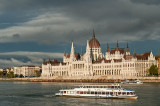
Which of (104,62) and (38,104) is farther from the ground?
(104,62)

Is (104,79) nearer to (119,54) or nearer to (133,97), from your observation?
(119,54)

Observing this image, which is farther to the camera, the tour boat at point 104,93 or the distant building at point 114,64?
the distant building at point 114,64

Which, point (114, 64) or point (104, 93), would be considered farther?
point (114, 64)

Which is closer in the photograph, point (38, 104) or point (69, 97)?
point (38, 104)

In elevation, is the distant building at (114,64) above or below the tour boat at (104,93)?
above

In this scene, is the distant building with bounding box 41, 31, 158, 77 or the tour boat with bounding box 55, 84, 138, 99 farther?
the distant building with bounding box 41, 31, 158, 77

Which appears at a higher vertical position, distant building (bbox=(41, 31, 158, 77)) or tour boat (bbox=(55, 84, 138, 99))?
distant building (bbox=(41, 31, 158, 77))

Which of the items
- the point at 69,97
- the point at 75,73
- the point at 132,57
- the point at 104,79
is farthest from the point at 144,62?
the point at 69,97

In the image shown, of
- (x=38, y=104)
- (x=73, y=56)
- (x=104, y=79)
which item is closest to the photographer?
(x=38, y=104)

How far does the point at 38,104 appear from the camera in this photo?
6669 centimetres

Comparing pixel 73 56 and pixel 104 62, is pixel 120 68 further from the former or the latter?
pixel 73 56

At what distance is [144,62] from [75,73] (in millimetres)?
42761

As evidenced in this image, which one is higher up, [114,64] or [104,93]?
[114,64]

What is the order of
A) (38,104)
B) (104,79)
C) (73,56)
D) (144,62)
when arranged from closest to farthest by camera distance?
(38,104) → (104,79) → (144,62) → (73,56)
